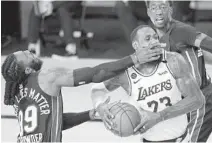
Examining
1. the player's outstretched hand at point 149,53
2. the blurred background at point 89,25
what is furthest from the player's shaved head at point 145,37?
the blurred background at point 89,25

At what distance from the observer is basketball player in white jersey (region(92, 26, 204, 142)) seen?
4.56m

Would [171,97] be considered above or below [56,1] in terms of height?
below

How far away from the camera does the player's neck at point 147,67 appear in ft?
15.3

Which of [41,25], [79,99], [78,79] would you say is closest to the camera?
[78,79]

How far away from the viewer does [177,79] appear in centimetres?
460

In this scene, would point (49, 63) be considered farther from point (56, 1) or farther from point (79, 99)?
point (79, 99)

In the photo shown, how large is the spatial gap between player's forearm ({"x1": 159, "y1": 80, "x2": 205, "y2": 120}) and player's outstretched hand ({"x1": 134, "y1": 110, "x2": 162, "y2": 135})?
0.16ft

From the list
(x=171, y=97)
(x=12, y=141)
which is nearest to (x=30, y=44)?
(x=12, y=141)

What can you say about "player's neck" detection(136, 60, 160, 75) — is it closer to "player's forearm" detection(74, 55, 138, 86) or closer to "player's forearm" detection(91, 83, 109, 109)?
"player's forearm" detection(74, 55, 138, 86)

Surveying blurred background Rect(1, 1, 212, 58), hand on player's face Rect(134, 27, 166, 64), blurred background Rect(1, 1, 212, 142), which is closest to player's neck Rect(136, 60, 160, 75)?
hand on player's face Rect(134, 27, 166, 64)

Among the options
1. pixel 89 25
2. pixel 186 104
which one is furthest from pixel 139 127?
pixel 89 25

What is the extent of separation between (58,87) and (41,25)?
22.0 feet

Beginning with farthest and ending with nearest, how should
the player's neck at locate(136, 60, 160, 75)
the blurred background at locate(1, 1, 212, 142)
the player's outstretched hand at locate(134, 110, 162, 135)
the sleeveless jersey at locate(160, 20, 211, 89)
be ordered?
the blurred background at locate(1, 1, 212, 142), the sleeveless jersey at locate(160, 20, 211, 89), the player's neck at locate(136, 60, 160, 75), the player's outstretched hand at locate(134, 110, 162, 135)

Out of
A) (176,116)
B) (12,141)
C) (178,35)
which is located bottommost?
(12,141)
